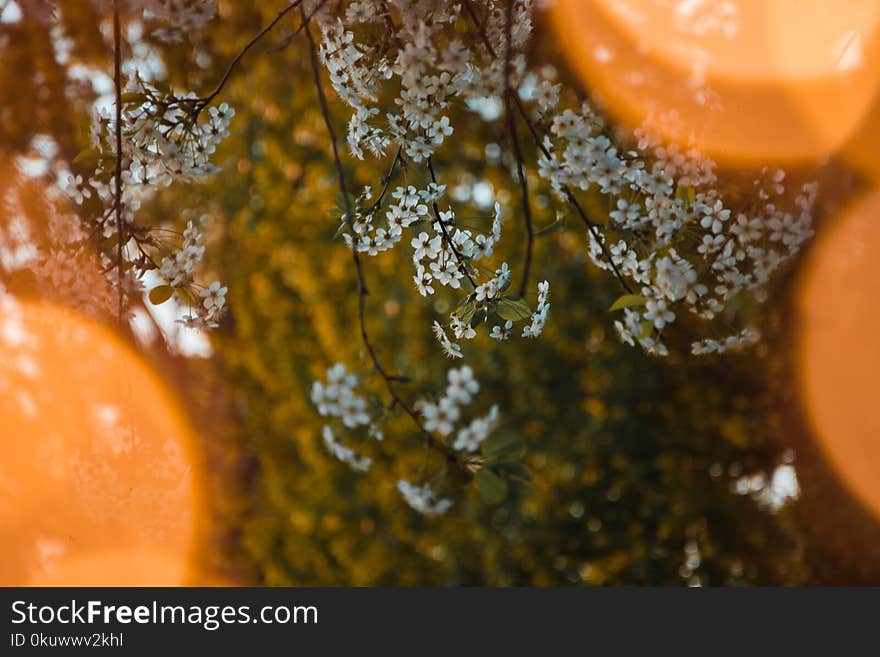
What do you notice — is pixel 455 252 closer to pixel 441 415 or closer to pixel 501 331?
pixel 501 331

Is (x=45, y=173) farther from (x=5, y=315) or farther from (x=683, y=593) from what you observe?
(x=683, y=593)

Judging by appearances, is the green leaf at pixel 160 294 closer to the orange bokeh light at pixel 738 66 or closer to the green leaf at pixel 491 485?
the green leaf at pixel 491 485

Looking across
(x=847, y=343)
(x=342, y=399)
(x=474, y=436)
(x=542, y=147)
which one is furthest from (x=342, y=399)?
(x=847, y=343)

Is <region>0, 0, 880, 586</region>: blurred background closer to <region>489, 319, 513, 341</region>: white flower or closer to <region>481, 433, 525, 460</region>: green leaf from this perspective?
<region>481, 433, 525, 460</region>: green leaf

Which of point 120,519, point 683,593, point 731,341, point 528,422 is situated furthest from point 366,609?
point 528,422

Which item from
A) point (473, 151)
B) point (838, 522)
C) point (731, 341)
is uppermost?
point (473, 151)

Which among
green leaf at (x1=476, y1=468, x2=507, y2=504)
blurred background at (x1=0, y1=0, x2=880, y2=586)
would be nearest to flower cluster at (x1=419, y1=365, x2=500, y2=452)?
green leaf at (x1=476, y1=468, x2=507, y2=504)

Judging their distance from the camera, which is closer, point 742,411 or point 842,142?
point 842,142
